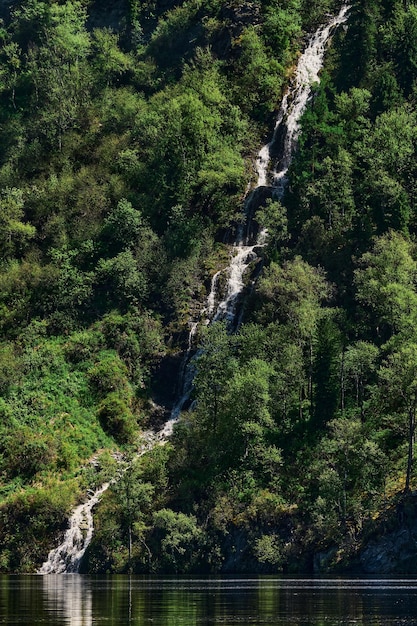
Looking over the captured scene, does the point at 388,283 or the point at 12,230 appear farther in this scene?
the point at 12,230

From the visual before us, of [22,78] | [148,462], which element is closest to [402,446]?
[148,462]

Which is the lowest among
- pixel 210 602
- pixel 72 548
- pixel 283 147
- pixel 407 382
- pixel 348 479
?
pixel 210 602

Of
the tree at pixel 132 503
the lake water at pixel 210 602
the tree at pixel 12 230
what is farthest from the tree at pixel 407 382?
the tree at pixel 12 230

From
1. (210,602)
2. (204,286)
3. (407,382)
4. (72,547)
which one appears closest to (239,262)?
(204,286)

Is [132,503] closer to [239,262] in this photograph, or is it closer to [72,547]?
[72,547]

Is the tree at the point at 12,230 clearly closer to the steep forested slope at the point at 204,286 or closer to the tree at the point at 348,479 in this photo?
the steep forested slope at the point at 204,286

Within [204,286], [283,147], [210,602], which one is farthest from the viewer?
[283,147]
